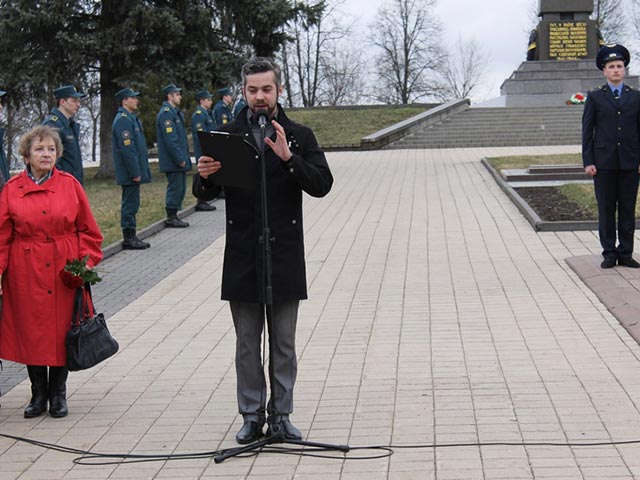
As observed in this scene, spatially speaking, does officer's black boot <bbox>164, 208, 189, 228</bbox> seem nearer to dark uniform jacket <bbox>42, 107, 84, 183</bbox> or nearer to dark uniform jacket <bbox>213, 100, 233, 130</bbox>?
dark uniform jacket <bbox>42, 107, 84, 183</bbox>

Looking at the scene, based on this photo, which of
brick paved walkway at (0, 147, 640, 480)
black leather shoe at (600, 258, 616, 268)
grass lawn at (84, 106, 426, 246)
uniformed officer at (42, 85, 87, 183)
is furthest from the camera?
grass lawn at (84, 106, 426, 246)

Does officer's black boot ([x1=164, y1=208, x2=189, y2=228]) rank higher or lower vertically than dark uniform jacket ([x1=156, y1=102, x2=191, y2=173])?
lower

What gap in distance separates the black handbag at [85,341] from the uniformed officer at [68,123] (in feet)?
16.0

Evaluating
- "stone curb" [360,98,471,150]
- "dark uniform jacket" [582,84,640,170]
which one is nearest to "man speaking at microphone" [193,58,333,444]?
"dark uniform jacket" [582,84,640,170]

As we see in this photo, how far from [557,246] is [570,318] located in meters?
3.97

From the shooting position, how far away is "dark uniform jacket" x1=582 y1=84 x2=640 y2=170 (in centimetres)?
1015

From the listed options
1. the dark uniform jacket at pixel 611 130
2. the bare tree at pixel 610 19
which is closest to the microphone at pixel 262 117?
the dark uniform jacket at pixel 611 130

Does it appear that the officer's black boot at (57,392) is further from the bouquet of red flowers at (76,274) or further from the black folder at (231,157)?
the black folder at (231,157)

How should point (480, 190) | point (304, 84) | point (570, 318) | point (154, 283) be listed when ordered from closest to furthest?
point (570, 318)
point (154, 283)
point (480, 190)
point (304, 84)

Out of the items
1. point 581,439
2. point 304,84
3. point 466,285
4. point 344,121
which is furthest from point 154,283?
point 304,84

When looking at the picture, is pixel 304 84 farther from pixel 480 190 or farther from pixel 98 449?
pixel 98 449

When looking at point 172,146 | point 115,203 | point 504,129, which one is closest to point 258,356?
point 172,146

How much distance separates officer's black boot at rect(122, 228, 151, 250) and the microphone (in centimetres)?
867

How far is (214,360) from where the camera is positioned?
752 cm
